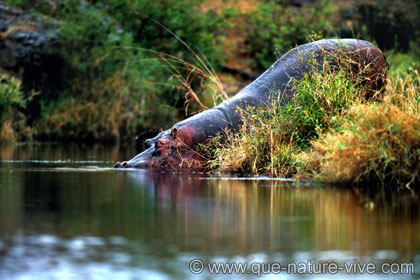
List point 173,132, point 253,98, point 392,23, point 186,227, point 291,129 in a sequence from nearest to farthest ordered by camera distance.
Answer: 1. point 186,227
2. point 291,129
3. point 173,132
4. point 253,98
5. point 392,23

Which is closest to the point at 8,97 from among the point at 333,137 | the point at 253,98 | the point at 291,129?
the point at 253,98

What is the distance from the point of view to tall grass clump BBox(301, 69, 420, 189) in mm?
9734

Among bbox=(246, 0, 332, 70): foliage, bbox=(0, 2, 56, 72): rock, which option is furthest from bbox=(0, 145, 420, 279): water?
bbox=(246, 0, 332, 70): foliage

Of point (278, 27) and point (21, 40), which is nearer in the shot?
point (21, 40)

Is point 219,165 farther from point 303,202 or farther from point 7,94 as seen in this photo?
point 7,94

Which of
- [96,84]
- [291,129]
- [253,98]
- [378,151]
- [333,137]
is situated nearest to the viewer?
[378,151]

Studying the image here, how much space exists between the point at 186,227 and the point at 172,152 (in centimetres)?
612

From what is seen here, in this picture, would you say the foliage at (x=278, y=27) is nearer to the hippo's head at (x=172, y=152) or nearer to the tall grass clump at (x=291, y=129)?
the hippo's head at (x=172, y=152)

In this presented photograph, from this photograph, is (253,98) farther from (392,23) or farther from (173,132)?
(392,23)

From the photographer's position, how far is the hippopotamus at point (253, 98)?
1252 cm

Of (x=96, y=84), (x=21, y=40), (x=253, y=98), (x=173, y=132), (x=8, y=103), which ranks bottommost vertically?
(x=173, y=132)

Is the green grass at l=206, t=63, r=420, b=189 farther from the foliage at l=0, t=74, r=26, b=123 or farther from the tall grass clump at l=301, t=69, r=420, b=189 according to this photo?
the foliage at l=0, t=74, r=26, b=123

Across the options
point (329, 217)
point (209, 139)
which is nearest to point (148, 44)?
point (209, 139)

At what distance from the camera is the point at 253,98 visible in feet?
44.3
